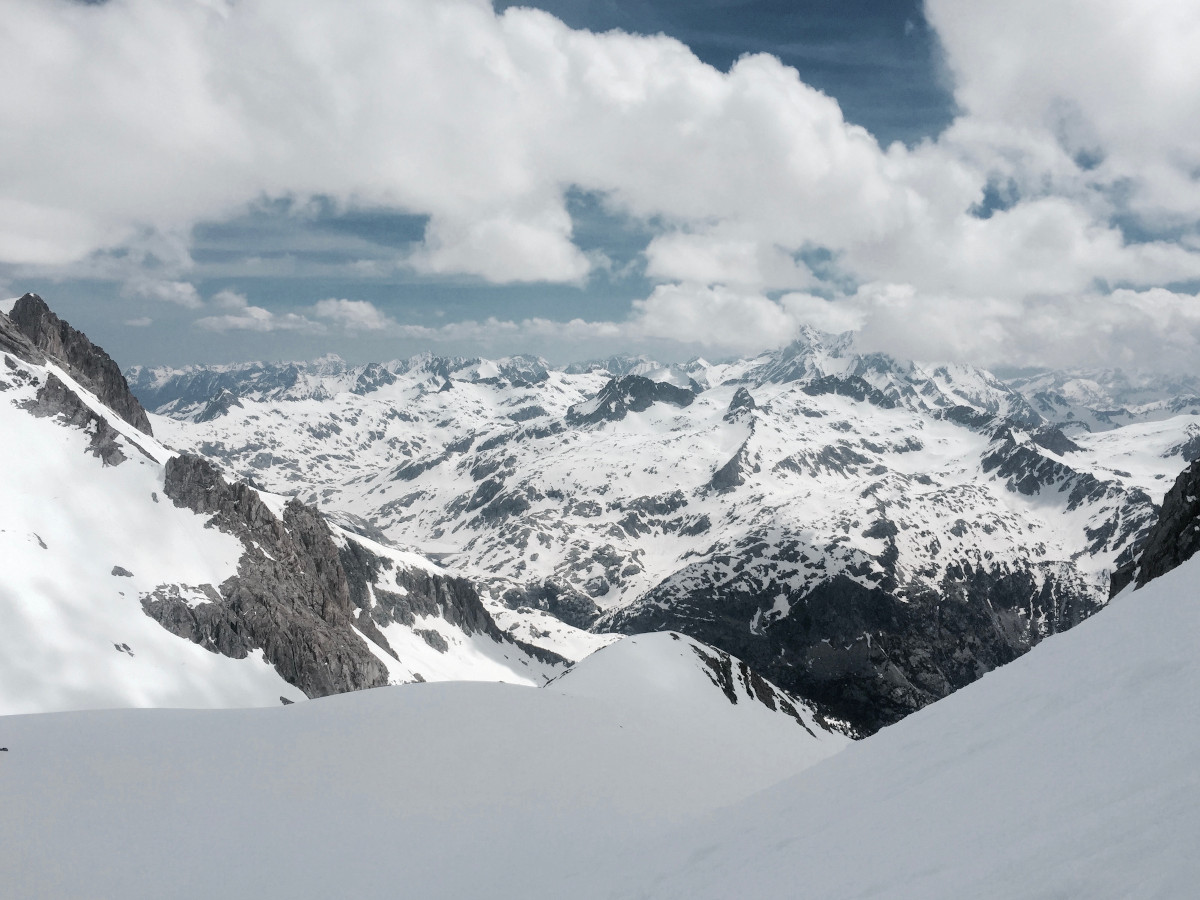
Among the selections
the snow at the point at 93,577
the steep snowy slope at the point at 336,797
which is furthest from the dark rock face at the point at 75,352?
the steep snowy slope at the point at 336,797

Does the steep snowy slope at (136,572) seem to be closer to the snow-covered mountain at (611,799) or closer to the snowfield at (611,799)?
the snow-covered mountain at (611,799)

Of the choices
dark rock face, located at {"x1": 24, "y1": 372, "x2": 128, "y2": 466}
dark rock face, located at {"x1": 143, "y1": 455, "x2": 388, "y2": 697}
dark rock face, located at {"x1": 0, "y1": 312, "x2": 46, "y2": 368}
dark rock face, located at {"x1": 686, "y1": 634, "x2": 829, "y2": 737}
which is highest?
dark rock face, located at {"x1": 0, "y1": 312, "x2": 46, "y2": 368}

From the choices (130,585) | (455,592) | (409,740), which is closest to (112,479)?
(130,585)

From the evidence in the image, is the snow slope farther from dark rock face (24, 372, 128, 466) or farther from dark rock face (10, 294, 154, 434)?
dark rock face (10, 294, 154, 434)

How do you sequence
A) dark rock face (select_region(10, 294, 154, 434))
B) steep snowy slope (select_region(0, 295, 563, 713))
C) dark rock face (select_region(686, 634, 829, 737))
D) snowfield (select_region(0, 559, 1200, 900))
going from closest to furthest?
snowfield (select_region(0, 559, 1200, 900)) → steep snowy slope (select_region(0, 295, 563, 713)) → dark rock face (select_region(686, 634, 829, 737)) → dark rock face (select_region(10, 294, 154, 434))

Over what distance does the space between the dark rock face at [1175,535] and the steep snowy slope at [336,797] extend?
113 feet

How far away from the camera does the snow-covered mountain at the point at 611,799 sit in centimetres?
778

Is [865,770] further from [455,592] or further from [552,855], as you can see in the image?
[455,592]

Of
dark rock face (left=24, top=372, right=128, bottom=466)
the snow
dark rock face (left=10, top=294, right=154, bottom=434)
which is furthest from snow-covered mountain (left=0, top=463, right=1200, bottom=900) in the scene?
dark rock face (left=10, top=294, right=154, bottom=434)

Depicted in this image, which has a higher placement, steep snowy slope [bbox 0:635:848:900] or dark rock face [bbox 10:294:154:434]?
dark rock face [bbox 10:294:154:434]

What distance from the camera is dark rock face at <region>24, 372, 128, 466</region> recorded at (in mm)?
117688

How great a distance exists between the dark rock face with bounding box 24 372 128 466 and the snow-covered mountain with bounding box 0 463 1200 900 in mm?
120424

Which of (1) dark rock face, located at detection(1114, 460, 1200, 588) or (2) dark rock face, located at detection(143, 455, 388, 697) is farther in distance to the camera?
(2) dark rock face, located at detection(143, 455, 388, 697)

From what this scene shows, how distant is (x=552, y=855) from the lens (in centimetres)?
1627
